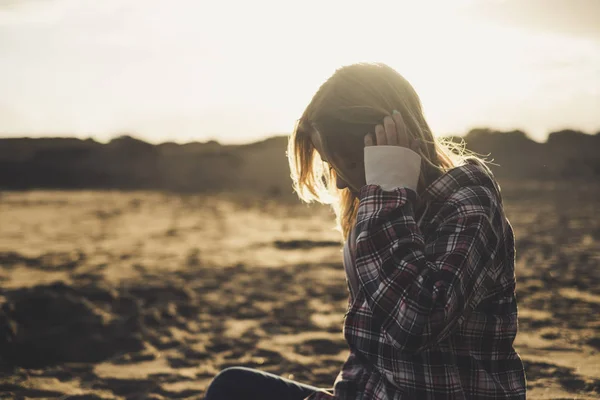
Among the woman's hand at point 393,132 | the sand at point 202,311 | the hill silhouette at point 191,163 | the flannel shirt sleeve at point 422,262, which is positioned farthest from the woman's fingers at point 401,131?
the hill silhouette at point 191,163

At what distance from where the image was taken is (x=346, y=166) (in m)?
1.63

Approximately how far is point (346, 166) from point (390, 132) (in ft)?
0.60

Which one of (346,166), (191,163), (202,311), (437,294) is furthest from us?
(191,163)

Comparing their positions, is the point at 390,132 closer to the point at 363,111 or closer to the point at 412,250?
the point at 363,111

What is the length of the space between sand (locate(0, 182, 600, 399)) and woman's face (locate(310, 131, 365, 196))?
190 cm

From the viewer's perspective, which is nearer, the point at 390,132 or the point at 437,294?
the point at 437,294

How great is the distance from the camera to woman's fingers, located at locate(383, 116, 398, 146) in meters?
1.50

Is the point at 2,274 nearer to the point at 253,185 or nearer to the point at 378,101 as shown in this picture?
the point at 378,101

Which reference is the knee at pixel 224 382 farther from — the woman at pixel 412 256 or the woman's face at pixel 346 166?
the woman's face at pixel 346 166

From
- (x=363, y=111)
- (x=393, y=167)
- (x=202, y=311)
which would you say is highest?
(x=363, y=111)

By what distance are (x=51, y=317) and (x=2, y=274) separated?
2.71m

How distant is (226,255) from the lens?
8000 millimetres

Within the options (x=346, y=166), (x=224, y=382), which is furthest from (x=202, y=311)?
(x=346, y=166)

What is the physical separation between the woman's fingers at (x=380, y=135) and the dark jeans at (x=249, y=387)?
2.63 feet
